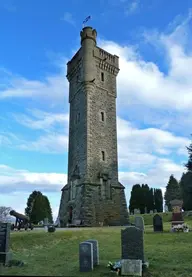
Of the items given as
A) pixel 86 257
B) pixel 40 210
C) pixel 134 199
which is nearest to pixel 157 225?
pixel 86 257

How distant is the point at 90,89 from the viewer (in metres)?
32.2

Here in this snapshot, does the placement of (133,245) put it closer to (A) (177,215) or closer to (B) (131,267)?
(B) (131,267)

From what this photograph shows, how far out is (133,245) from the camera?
9.38 m

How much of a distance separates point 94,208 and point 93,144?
21.7 feet

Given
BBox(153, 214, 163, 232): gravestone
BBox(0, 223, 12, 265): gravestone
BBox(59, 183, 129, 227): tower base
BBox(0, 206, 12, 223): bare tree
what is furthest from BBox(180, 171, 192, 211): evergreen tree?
BBox(0, 206, 12, 223): bare tree

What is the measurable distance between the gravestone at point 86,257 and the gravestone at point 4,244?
3.03m

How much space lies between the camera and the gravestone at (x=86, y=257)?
9266mm

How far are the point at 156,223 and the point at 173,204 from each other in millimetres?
3733

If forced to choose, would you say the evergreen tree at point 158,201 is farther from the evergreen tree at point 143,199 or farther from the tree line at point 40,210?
the tree line at point 40,210

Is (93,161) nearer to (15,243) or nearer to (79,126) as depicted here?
(79,126)

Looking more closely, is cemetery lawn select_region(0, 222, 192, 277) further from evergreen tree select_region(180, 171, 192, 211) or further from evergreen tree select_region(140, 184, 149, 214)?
evergreen tree select_region(140, 184, 149, 214)

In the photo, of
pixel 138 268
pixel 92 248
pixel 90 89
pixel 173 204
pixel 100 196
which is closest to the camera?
pixel 138 268

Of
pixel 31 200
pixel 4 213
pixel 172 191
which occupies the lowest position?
pixel 4 213

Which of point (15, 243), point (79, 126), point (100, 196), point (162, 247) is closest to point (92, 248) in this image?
point (162, 247)
